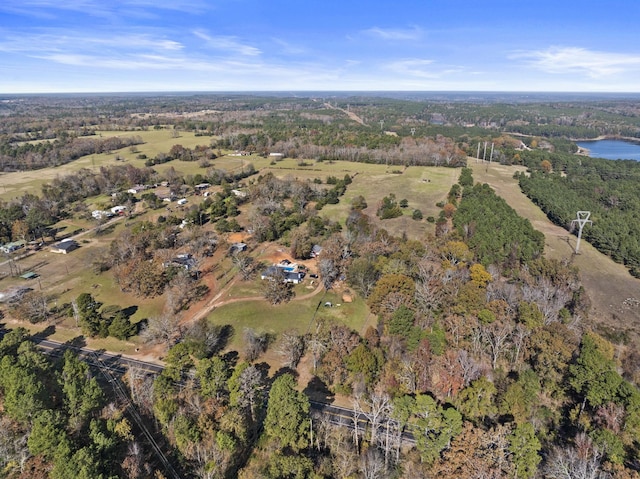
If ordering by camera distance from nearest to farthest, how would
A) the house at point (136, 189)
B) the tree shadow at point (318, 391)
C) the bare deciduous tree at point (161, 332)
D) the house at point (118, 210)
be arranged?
the tree shadow at point (318, 391)
the bare deciduous tree at point (161, 332)
the house at point (118, 210)
the house at point (136, 189)

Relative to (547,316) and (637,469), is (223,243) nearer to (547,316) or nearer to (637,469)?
(547,316)

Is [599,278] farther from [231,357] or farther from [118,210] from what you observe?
[118,210]

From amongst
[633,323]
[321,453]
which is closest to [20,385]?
[321,453]

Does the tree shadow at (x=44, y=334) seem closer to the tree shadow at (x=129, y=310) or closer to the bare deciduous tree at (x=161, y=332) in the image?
the tree shadow at (x=129, y=310)

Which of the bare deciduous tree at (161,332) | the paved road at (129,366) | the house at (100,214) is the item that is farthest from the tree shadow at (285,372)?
the house at (100,214)

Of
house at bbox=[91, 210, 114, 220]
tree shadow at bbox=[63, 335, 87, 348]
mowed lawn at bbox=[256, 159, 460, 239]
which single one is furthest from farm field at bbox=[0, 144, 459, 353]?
house at bbox=[91, 210, 114, 220]

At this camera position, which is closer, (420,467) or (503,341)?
(420,467)
